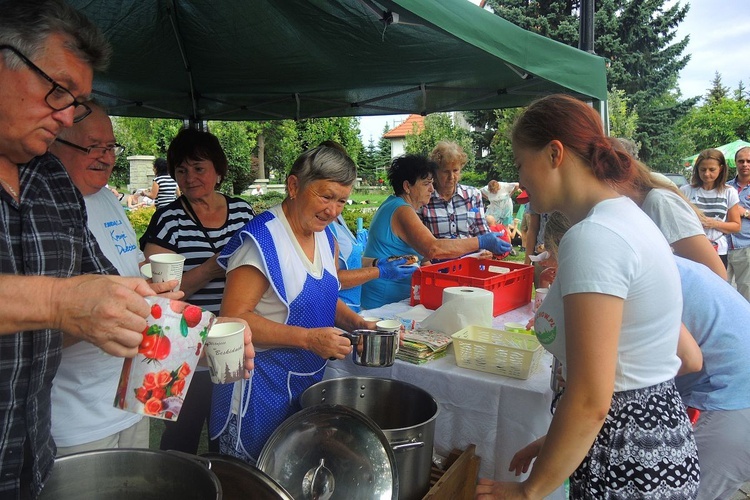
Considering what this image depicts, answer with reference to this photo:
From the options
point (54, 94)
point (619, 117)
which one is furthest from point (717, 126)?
point (54, 94)

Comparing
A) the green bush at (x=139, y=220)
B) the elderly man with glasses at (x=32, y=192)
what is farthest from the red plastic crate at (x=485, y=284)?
the green bush at (x=139, y=220)

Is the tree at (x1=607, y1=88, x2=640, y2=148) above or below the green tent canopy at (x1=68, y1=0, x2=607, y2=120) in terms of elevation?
above

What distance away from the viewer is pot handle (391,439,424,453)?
1.63 meters

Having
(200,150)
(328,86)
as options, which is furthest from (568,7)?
(200,150)

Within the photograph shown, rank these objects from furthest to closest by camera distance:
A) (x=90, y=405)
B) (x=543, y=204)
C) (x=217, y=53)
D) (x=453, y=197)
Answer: (x=453, y=197), (x=217, y=53), (x=90, y=405), (x=543, y=204)

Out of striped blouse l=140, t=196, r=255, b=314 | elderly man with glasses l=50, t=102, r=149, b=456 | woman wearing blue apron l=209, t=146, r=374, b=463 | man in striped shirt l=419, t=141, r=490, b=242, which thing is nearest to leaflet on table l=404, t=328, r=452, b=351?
woman wearing blue apron l=209, t=146, r=374, b=463

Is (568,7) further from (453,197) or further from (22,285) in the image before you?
(22,285)

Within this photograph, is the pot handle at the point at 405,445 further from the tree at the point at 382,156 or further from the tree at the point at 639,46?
the tree at the point at 382,156

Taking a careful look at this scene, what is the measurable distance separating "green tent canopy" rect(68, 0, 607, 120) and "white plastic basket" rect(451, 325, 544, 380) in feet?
4.65

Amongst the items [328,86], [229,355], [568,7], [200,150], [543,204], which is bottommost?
[229,355]

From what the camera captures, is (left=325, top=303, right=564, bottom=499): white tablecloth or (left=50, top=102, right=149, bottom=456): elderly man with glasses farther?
(left=325, top=303, right=564, bottom=499): white tablecloth

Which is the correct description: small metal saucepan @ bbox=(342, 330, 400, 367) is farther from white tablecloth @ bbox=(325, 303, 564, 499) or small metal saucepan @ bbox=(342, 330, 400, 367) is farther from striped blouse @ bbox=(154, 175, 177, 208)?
striped blouse @ bbox=(154, 175, 177, 208)

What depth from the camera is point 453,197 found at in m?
4.70

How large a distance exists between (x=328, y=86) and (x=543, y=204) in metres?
3.93
